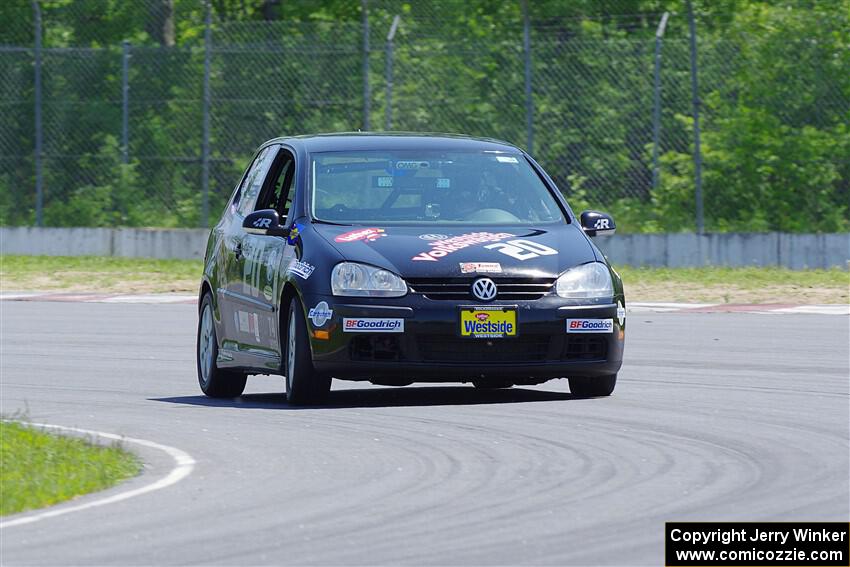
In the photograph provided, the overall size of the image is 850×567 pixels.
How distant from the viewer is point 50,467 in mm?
8906

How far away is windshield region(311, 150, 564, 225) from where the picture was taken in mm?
12016

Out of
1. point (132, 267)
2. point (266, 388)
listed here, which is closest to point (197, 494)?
point (266, 388)

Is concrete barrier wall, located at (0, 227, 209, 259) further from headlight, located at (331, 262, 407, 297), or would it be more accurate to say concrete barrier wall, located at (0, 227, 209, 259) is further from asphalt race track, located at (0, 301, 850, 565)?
headlight, located at (331, 262, 407, 297)

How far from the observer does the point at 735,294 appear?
21.4m

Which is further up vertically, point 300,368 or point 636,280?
point 636,280

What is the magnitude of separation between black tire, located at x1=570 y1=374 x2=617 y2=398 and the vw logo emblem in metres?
1.11

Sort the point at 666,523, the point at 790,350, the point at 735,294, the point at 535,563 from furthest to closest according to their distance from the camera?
the point at 735,294, the point at 790,350, the point at 666,523, the point at 535,563

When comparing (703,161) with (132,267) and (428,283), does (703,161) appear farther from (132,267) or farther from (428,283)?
(428,283)

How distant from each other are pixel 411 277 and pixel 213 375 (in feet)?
7.19

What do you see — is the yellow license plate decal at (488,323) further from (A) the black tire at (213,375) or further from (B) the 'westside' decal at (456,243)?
(A) the black tire at (213,375)

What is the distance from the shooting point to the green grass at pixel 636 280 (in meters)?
21.3

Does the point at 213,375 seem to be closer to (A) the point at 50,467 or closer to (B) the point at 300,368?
(B) the point at 300,368

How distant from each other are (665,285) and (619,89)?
13.0 ft

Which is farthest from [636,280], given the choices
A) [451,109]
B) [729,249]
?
[451,109]
